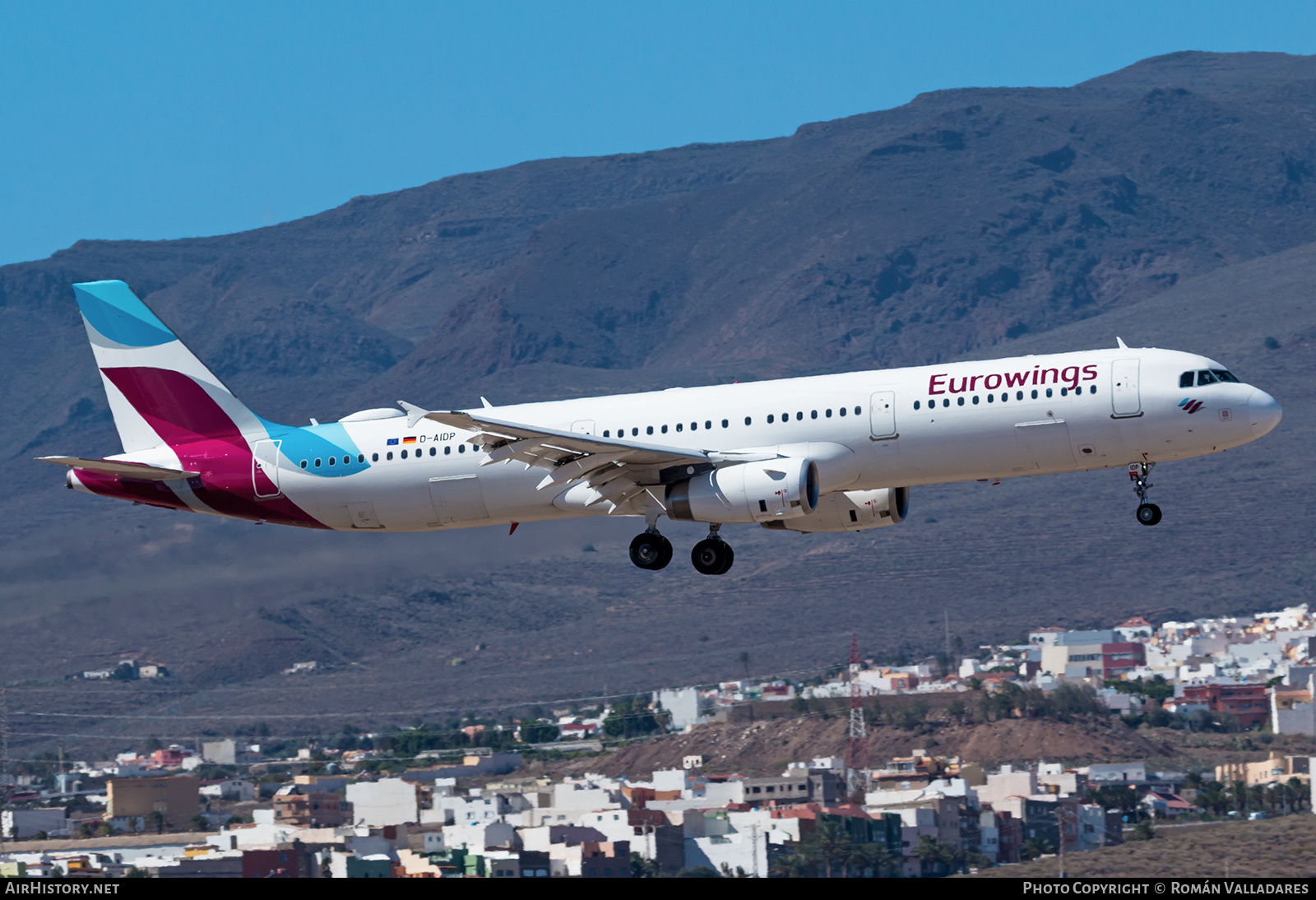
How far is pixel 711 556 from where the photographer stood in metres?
46.1

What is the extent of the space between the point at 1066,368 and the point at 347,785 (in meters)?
78.1

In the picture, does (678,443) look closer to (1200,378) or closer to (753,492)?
(753,492)

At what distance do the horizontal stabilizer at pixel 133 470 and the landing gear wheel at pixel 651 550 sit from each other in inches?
509

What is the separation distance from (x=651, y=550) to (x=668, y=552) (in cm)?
44

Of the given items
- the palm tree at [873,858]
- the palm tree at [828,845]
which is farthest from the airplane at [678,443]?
the palm tree at [873,858]

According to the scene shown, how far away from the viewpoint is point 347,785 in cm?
11144

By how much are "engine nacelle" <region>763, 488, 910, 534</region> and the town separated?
25845 millimetres

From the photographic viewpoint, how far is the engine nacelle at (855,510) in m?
47.4

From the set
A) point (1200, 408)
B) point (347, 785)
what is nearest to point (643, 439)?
point (1200, 408)

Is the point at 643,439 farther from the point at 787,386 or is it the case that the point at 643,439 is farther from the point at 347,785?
the point at 347,785

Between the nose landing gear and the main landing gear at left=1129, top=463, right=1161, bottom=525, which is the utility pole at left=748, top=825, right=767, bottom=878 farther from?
the main landing gear at left=1129, top=463, right=1161, bottom=525

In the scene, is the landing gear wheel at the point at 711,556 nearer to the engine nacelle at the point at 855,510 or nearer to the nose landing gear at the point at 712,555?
the nose landing gear at the point at 712,555

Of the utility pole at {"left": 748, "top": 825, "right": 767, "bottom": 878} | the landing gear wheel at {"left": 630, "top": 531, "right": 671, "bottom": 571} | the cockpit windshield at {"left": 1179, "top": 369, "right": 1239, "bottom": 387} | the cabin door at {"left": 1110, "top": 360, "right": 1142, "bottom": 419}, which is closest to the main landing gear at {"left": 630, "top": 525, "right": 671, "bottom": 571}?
the landing gear wheel at {"left": 630, "top": 531, "right": 671, "bottom": 571}
